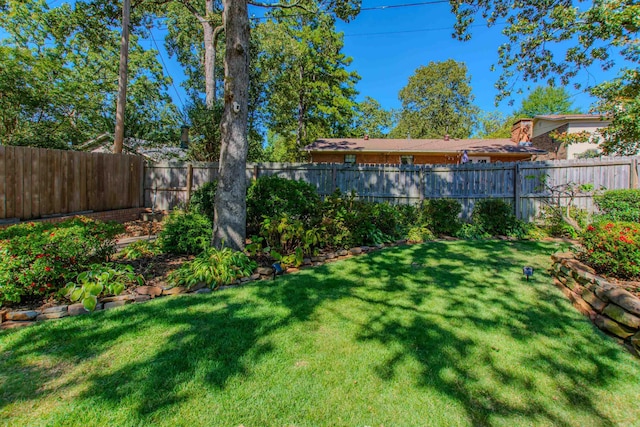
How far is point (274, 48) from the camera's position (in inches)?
731

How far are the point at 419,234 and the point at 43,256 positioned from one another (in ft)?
19.5

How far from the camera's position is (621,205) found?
18.9 feet

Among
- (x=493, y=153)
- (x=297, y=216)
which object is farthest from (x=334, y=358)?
(x=493, y=153)

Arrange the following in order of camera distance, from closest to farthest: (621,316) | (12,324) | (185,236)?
1. (621,316)
2. (12,324)
3. (185,236)

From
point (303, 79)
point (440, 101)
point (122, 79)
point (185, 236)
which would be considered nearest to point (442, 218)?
point (185, 236)

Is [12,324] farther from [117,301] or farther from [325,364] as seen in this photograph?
[325,364]

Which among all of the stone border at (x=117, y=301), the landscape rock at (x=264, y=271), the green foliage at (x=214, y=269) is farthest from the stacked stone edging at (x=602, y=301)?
the green foliage at (x=214, y=269)

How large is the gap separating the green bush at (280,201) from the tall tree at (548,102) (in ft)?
107

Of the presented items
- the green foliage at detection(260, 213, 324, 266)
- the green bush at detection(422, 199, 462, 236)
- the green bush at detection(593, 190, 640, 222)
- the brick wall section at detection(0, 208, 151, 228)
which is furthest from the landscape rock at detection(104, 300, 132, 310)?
the green bush at detection(593, 190, 640, 222)

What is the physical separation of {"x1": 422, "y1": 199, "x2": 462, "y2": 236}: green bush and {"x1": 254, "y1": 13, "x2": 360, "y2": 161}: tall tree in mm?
15141

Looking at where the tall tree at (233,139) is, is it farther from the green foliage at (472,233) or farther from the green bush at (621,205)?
the green bush at (621,205)

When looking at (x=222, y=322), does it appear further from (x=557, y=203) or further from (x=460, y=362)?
(x=557, y=203)

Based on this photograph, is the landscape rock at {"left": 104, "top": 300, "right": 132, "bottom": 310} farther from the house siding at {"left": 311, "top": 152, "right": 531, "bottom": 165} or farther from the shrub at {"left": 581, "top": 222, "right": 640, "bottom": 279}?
the house siding at {"left": 311, "top": 152, "right": 531, "bottom": 165}

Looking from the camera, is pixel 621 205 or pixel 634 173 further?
pixel 634 173
